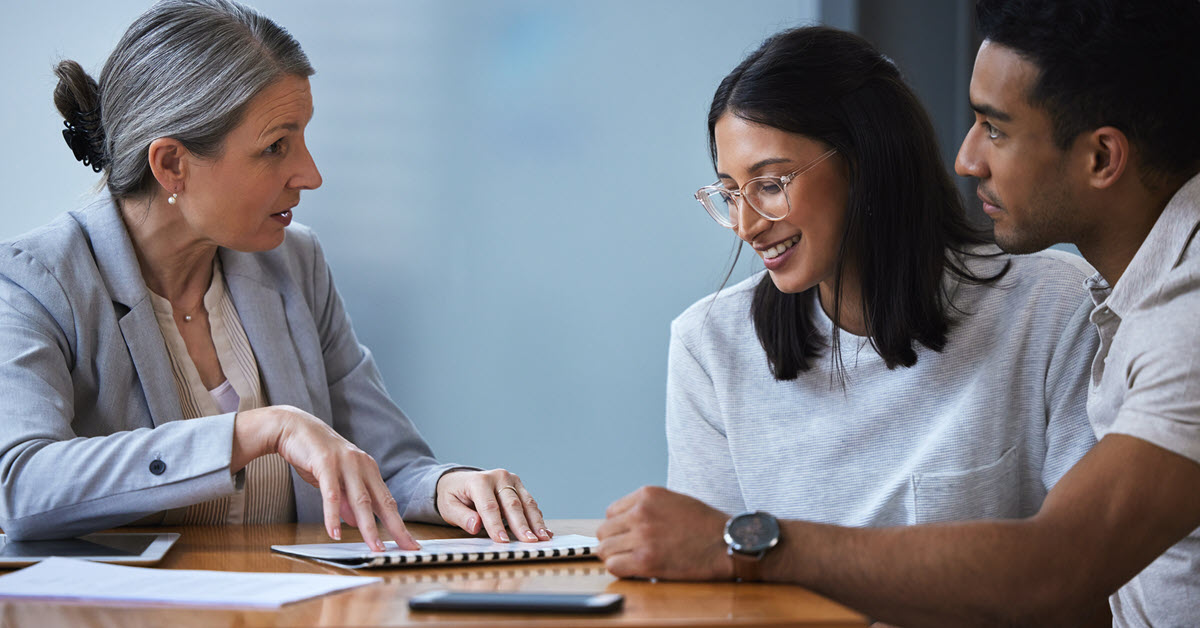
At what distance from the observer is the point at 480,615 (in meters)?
0.89

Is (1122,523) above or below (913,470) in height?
above

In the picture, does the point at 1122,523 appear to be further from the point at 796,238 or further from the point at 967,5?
the point at 967,5

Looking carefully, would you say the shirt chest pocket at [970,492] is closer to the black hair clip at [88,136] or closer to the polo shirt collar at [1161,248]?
the polo shirt collar at [1161,248]

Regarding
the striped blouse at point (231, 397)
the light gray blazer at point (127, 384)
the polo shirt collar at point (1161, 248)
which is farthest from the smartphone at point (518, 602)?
the striped blouse at point (231, 397)

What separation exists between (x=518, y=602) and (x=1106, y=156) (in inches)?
37.6

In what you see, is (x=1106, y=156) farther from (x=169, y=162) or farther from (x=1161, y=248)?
(x=169, y=162)

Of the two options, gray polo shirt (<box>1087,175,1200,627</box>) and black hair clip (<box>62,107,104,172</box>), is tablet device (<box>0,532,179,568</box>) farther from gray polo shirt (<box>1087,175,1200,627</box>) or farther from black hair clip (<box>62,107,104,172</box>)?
gray polo shirt (<box>1087,175,1200,627</box>)

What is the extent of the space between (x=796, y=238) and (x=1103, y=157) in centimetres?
45

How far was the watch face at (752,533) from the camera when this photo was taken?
3.41 ft

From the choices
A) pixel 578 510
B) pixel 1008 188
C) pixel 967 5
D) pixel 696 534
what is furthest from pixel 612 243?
pixel 696 534

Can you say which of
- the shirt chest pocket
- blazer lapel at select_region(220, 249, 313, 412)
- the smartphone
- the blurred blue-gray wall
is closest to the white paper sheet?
the smartphone

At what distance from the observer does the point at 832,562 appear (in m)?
1.06

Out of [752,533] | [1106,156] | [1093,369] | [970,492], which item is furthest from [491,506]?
[1106,156]

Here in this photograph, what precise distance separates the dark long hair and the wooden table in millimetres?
677
